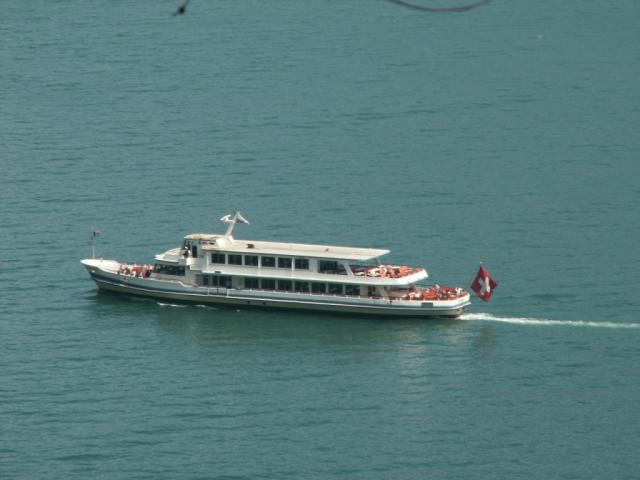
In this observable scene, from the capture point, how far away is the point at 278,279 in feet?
577

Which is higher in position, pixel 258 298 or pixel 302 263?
pixel 302 263

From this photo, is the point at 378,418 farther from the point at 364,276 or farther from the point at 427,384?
the point at 364,276

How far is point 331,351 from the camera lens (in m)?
160

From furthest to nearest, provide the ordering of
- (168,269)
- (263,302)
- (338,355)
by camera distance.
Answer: (168,269) → (263,302) → (338,355)

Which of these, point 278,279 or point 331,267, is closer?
point 331,267

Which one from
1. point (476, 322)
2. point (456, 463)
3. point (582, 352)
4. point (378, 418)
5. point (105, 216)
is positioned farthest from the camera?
point (105, 216)

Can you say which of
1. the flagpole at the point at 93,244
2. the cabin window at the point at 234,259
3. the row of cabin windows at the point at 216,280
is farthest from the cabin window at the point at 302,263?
the flagpole at the point at 93,244

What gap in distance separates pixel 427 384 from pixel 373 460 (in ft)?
48.7

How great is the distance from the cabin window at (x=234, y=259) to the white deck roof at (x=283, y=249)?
1.64ft

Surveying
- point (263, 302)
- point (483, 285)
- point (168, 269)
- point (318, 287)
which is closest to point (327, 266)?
point (318, 287)

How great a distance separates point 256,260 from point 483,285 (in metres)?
20.2

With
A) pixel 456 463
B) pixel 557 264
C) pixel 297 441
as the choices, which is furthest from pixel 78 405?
pixel 557 264

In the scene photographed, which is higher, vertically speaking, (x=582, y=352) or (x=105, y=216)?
(x=105, y=216)

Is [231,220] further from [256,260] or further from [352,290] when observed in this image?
[352,290]
